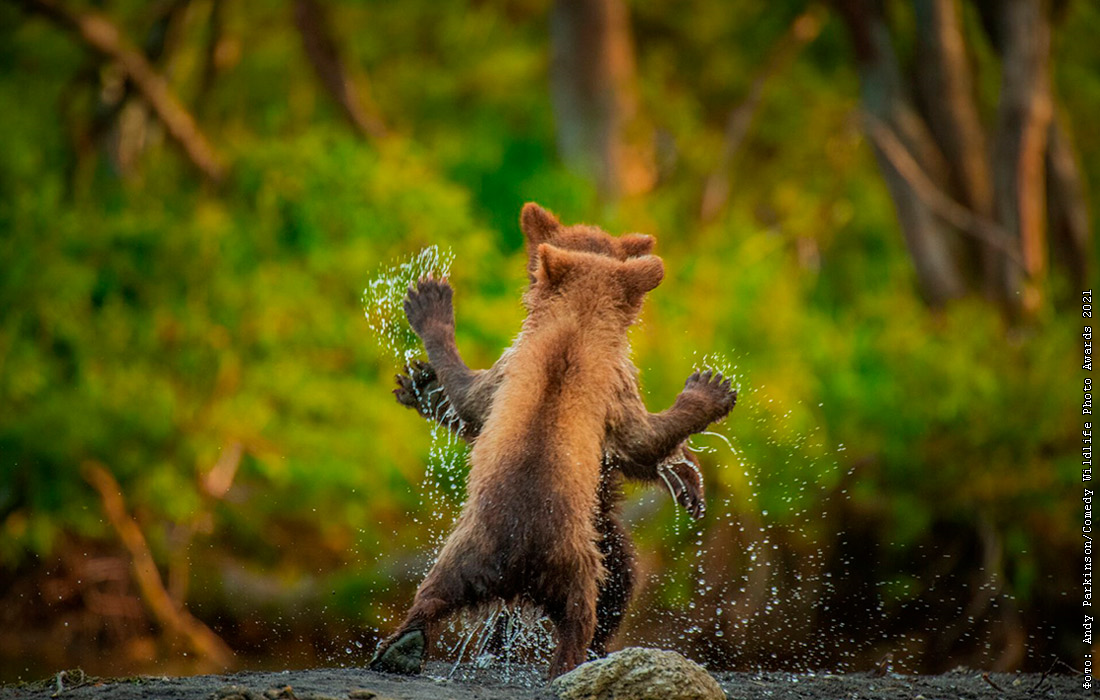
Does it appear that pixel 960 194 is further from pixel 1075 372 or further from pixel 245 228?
pixel 245 228

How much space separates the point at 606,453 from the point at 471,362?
7.03 m

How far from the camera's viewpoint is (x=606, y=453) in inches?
253

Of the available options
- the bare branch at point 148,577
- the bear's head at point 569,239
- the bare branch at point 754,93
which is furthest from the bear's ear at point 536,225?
the bare branch at point 754,93

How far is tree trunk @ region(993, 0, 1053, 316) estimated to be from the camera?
15.2 metres

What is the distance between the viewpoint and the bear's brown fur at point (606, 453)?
6.49 meters

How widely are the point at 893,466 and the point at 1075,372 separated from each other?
224 centimetres

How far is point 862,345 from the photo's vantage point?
14.4m

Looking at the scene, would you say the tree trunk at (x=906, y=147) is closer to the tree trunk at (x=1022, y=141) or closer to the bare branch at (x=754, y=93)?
the tree trunk at (x=1022, y=141)

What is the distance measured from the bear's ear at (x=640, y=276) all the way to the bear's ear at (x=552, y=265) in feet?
0.97

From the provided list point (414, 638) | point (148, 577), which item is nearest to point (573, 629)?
point (414, 638)

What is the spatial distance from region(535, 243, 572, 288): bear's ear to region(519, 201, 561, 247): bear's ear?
445 mm

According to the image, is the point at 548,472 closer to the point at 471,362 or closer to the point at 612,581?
the point at 612,581

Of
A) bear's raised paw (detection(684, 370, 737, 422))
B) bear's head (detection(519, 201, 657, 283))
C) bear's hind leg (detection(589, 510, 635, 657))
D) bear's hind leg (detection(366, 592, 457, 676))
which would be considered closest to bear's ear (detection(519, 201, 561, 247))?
bear's head (detection(519, 201, 657, 283))

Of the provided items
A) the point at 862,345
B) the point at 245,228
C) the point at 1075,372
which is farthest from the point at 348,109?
the point at 1075,372
